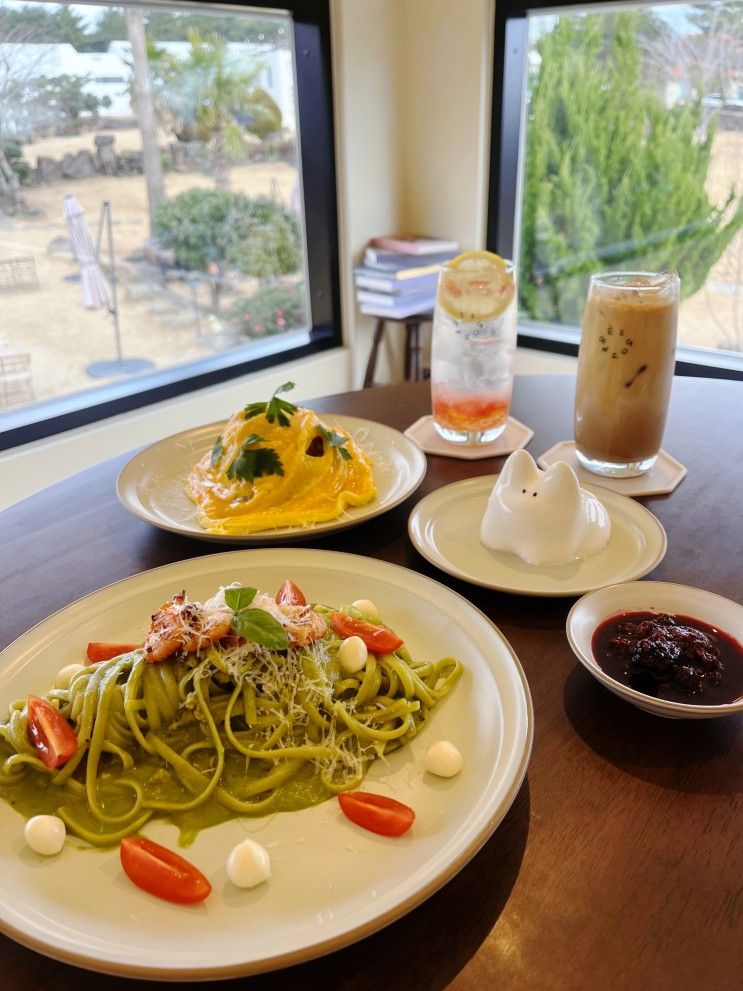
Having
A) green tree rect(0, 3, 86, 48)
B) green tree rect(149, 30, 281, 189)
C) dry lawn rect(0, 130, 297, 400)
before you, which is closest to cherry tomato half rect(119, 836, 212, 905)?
dry lawn rect(0, 130, 297, 400)

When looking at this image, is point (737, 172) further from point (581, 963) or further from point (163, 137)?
point (581, 963)

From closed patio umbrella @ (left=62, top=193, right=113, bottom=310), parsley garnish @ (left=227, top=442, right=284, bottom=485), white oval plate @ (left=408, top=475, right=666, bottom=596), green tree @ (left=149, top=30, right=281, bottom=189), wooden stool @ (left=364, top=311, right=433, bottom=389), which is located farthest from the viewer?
wooden stool @ (left=364, top=311, right=433, bottom=389)

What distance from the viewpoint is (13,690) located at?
3.48 ft

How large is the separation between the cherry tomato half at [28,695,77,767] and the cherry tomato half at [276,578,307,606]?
1.06 ft

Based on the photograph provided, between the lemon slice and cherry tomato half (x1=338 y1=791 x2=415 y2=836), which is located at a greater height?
the lemon slice

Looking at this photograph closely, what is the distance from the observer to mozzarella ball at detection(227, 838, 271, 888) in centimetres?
81

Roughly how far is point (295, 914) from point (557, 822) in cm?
32

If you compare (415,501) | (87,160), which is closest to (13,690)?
(415,501)

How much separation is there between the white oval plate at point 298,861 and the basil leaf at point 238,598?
0.26 m

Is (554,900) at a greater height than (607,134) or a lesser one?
lesser

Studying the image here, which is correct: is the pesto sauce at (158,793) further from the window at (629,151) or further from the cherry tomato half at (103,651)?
the window at (629,151)

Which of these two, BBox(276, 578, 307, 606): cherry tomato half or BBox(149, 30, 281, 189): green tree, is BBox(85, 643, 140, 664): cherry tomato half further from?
BBox(149, 30, 281, 189): green tree

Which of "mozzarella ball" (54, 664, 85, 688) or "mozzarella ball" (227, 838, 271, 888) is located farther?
"mozzarella ball" (54, 664, 85, 688)

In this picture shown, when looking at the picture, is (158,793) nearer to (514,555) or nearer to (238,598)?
(238,598)
